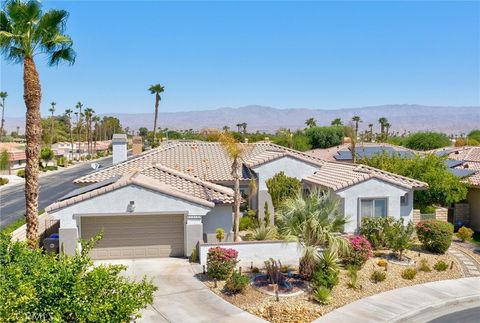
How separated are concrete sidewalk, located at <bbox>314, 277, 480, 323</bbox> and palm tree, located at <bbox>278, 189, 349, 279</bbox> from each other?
221 cm

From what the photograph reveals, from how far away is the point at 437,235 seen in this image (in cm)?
2189

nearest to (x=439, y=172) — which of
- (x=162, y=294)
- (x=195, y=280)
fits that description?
(x=195, y=280)

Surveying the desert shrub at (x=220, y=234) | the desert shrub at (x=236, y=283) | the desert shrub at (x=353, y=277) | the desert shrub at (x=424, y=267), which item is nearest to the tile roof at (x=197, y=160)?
the desert shrub at (x=220, y=234)

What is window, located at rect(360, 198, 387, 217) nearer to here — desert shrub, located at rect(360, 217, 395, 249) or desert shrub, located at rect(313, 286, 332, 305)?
desert shrub, located at rect(360, 217, 395, 249)

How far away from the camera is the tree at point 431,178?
27.9 metres

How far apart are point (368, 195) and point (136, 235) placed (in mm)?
11545

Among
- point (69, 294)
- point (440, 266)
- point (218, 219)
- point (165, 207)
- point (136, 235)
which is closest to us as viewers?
point (69, 294)

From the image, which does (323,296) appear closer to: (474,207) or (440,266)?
(440,266)

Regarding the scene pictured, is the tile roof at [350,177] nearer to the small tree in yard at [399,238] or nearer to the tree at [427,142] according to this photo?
the small tree in yard at [399,238]

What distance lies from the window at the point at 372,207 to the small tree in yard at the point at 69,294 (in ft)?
54.9

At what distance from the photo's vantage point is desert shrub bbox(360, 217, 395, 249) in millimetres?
22844

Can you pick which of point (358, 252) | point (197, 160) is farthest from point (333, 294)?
point (197, 160)

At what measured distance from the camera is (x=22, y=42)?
1780 cm

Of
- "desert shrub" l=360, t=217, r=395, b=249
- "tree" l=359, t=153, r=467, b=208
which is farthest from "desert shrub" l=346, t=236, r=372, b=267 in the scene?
"tree" l=359, t=153, r=467, b=208
